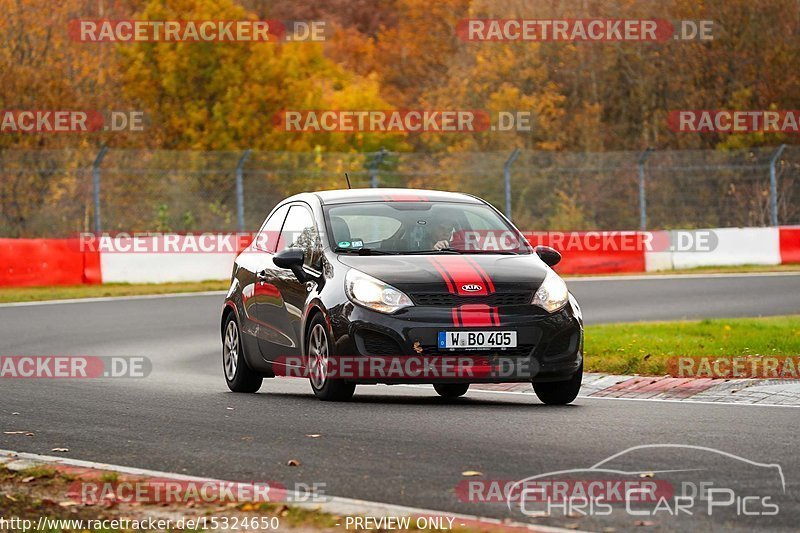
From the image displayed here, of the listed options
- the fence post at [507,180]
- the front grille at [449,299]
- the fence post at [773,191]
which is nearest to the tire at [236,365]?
the front grille at [449,299]

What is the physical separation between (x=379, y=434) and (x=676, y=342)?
646cm

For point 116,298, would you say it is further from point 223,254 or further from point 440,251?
point 440,251

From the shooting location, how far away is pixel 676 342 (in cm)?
1504

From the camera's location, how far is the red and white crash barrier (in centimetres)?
2714

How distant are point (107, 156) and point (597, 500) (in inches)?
1341

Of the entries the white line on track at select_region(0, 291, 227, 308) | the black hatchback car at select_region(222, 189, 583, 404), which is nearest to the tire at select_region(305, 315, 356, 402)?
the black hatchback car at select_region(222, 189, 583, 404)

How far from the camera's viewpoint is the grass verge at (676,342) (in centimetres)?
1357

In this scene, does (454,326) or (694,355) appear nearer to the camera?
(454,326)

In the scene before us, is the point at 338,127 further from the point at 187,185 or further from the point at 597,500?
the point at 597,500

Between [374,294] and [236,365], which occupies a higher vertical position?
[374,294]

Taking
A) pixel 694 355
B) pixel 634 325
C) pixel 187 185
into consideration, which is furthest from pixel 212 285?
pixel 694 355

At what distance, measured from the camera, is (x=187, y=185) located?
32.7m

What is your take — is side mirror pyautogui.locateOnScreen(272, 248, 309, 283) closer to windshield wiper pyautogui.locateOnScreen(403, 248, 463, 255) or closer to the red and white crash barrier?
windshield wiper pyautogui.locateOnScreen(403, 248, 463, 255)

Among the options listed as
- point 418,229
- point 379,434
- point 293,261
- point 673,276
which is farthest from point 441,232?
point 673,276
